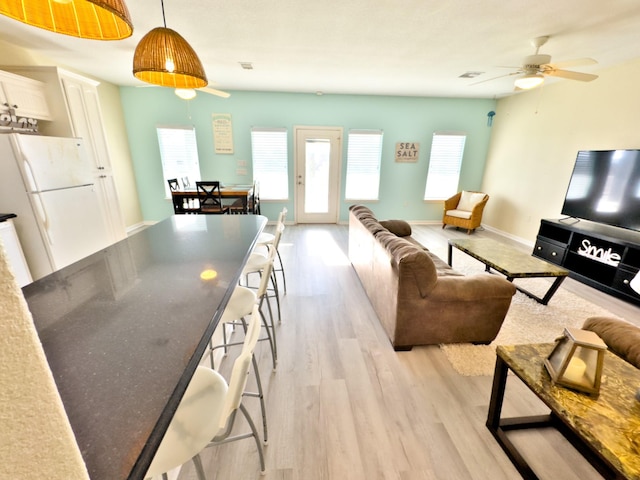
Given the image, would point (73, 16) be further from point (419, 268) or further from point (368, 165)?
point (368, 165)

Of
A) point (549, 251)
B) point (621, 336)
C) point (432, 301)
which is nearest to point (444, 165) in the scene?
point (549, 251)

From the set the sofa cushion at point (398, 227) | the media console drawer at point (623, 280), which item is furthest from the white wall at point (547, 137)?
the sofa cushion at point (398, 227)

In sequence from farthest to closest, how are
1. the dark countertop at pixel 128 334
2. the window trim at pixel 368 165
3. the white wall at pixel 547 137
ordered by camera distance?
the window trim at pixel 368 165 < the white wall at pixel 547 137 < the dark countertop at pixel 128 334

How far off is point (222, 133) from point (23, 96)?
9.11 feet

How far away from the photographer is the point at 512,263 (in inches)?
108

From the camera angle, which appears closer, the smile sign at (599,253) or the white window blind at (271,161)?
the smile sign at (599,253)

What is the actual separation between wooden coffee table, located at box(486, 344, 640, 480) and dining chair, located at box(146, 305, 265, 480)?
1233 millimetres

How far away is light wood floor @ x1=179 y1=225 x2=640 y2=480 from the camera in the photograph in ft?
4.44

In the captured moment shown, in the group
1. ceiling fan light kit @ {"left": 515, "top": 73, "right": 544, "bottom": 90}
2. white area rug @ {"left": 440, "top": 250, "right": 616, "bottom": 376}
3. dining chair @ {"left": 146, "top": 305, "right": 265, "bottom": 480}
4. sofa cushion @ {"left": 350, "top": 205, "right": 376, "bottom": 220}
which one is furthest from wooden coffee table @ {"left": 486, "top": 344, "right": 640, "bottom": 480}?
ceiling fan light kit @ {"left": 515, "top": 73, "right": 544, "bottom": 90}

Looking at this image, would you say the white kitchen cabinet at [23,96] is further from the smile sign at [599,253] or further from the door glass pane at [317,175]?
the smile sign at [599,253]

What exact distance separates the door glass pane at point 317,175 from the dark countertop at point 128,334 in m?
4.27

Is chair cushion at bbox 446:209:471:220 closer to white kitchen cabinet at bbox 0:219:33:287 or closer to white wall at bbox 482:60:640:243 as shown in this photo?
white wall at bbox 482:60:640:243

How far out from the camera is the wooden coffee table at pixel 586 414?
95 cm

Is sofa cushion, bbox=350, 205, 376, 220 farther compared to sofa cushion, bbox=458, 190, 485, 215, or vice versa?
sofa cushion, bbox=458, 190, 485, 215
